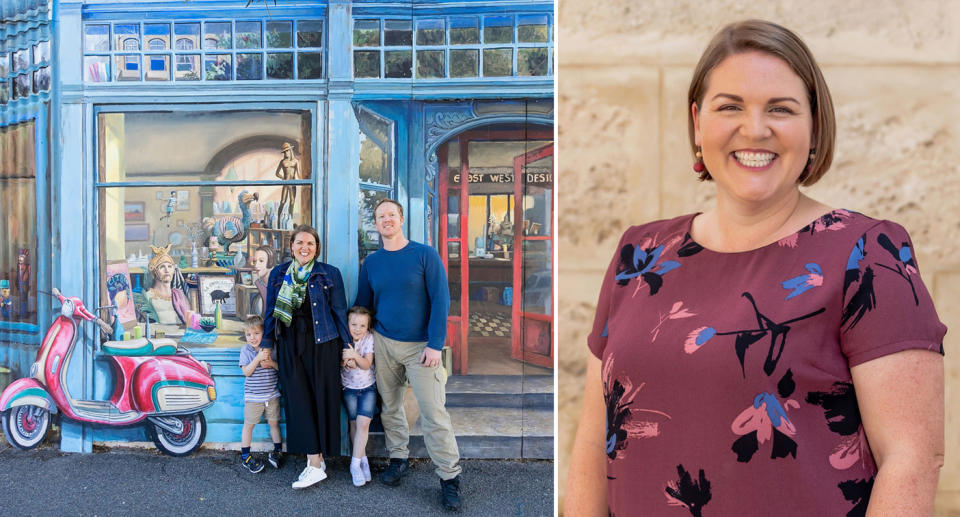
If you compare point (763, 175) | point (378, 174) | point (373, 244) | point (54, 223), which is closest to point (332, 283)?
point (373, 244)

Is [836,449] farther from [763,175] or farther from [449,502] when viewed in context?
[449,502]

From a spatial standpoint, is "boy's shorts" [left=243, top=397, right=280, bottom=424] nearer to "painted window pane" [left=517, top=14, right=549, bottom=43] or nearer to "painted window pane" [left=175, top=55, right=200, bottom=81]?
Result: "painted window pane" [left=175, top=55, right=200, bottom=81]

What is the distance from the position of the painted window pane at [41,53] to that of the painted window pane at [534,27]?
294 cm

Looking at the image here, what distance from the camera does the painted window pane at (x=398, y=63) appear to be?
12.0 ft

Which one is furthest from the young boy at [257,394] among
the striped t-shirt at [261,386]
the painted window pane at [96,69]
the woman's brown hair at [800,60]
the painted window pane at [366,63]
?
the woman's brown hair at [800,60]

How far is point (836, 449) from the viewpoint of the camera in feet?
3.70

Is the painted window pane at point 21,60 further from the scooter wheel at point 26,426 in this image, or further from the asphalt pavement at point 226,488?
the asphalt pavement at point 226,488

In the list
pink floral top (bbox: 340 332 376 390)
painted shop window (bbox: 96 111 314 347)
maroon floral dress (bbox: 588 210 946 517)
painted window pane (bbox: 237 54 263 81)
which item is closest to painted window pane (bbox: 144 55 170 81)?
painted shop window (bbox: 96 111 314 347)

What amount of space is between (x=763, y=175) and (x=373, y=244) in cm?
272

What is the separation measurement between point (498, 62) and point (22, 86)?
3.01 m

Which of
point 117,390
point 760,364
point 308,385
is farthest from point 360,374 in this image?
point 760,364

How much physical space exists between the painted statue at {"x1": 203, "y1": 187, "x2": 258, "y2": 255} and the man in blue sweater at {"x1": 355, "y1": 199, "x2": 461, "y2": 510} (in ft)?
2.82

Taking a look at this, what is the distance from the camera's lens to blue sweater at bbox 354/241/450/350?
3.44 m

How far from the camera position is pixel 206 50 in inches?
147
